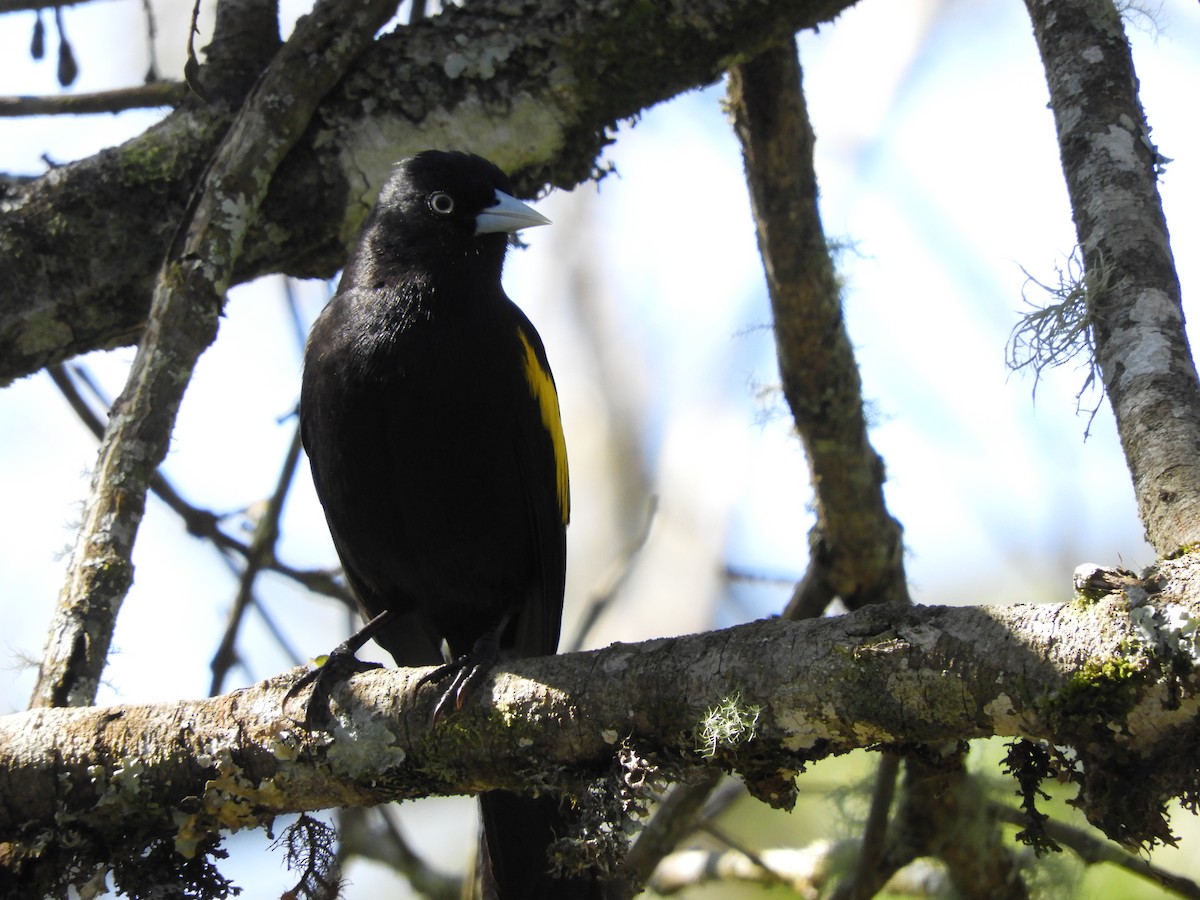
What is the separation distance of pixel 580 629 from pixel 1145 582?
341cm

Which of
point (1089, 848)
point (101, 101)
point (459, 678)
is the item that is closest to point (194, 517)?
point (101, 101)

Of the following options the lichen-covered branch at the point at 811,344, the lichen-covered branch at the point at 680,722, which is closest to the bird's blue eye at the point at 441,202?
the lichen-covered branch at the point at 811,344

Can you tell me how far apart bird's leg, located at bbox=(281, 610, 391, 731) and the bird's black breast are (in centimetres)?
45

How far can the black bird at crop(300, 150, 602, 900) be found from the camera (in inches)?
136

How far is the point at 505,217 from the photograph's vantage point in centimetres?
398

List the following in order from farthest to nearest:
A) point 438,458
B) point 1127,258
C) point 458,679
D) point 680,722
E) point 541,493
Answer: point 541,493
point 438,458
point 458,679
point 1127,258
point 680,722

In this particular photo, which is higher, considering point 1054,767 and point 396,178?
point 396,178

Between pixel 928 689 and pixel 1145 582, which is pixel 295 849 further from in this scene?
pixel 1145 582

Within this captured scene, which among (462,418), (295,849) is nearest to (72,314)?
(462,418)

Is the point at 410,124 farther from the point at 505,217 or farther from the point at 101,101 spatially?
the point at 101,101

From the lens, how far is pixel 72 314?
363 centimetres

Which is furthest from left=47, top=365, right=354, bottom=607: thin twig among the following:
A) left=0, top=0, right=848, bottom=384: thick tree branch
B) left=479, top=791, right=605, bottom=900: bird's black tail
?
left=479, top=791, right=605, bottom=900: bird's black tail

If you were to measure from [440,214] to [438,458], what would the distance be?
2.97 ft

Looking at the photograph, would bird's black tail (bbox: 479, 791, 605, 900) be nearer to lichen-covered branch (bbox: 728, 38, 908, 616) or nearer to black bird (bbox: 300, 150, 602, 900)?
black bird (bbox: 300, 150, 602, 900)
